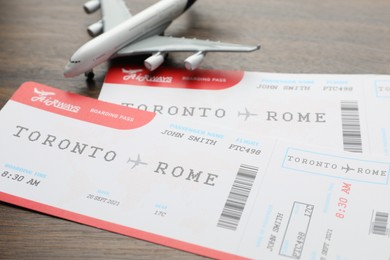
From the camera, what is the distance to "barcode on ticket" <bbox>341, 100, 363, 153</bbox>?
0.58 m

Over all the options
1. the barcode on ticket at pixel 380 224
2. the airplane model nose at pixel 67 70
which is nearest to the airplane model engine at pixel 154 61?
the airplane model nose at pixel 67 70

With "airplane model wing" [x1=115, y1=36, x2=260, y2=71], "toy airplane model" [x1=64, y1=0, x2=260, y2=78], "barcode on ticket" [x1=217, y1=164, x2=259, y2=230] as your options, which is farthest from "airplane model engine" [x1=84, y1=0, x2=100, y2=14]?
"barcode on ticket" [x1=217, y1=164, x2=259, y2=230]

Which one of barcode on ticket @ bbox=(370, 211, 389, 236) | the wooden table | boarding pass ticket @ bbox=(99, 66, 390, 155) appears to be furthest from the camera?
the wooden table

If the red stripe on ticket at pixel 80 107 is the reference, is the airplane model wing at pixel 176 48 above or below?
above

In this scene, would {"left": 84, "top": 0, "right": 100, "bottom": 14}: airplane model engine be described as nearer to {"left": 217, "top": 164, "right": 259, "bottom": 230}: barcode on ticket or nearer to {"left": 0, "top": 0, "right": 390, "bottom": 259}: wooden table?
{"left": 0, "top": 0, "right": 390, "bottom": 259}: wooden table

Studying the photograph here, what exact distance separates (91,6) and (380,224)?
1.72ft

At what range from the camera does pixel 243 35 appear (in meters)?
0.76

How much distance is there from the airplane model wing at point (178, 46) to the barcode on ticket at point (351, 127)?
0.15m

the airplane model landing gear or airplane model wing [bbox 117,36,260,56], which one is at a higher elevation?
airplane model wing [bbox 117,36,260,56]

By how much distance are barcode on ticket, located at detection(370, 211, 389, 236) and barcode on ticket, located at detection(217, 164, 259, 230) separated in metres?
0.13

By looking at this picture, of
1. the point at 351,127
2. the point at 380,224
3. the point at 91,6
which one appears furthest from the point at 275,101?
the point at 91,6

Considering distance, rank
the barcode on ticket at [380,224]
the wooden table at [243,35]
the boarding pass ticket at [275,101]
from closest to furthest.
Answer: the barcode on ticket at [380,224]
the boarding pass ticket at [275,101]
the wooden table at [243,35]

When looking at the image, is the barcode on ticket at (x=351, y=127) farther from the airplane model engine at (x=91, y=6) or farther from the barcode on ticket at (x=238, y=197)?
the airplane model engine at (x=91, y=6)

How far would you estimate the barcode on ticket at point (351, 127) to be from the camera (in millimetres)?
584
